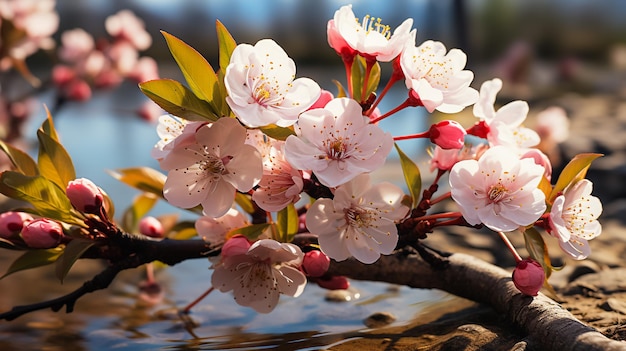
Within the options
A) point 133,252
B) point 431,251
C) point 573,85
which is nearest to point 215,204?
point 133,252

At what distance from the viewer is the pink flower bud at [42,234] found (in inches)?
34.6

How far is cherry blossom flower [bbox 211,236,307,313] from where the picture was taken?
2.79 feet

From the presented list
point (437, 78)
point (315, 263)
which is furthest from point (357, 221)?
point (437, 78)

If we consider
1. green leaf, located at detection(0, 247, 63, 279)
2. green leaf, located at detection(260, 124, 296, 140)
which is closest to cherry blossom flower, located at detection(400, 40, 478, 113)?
green leaf, located at detection(260, 124, 296, 140)

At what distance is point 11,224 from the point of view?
92 centimetres

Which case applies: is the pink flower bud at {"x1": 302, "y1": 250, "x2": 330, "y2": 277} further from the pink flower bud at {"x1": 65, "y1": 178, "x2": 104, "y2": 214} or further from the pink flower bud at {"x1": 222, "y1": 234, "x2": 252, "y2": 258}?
the pink flower bud at {"x1": 65, "y1": 178, "x2": 104, "y2": 214}

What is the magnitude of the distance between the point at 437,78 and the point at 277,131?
20 cm

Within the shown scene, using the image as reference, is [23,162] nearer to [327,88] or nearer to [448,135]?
[448,135]

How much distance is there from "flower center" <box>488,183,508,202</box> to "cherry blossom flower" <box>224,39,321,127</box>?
0.22 m

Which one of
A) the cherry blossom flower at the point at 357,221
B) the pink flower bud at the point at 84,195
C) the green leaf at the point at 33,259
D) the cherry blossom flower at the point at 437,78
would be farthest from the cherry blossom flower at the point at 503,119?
the green leaf at the point at 33,259

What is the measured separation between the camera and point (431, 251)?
104 centimetres

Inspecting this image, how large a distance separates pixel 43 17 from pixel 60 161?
85 cm

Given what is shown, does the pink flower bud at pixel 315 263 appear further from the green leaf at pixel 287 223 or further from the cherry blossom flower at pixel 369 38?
the cherry blossom flower at pixel 369 38

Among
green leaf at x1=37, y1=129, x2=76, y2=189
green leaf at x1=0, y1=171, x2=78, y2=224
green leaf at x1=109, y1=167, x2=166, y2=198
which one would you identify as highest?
green leaf at x1=109, y1=167, x2=166, y2=198
